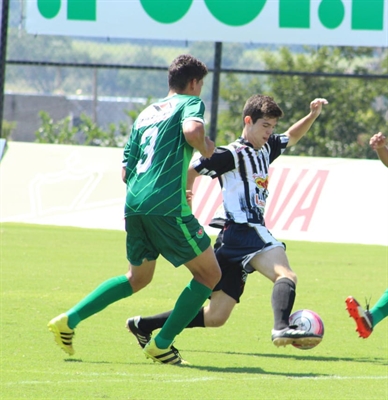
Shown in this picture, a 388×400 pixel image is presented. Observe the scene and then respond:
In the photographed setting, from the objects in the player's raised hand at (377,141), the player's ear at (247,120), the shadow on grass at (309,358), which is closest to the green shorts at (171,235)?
the player's ear at (247,120)

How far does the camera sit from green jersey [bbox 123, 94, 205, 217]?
6090mm

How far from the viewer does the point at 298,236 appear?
13531 mm

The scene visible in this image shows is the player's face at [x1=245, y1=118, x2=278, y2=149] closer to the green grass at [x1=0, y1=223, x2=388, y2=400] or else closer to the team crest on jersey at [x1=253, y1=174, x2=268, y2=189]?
the team crest on jersey at [x1=253, y1=174, x2=268, y2=189]

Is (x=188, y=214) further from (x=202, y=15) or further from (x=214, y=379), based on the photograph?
(x=202, y=15)

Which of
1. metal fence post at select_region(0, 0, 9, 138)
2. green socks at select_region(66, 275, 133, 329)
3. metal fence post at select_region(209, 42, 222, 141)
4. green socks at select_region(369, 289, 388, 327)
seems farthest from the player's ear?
metal fence post at select_region(0, 0, 9, 138)

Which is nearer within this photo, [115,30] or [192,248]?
[192,248]

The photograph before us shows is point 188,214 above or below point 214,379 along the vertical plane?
above

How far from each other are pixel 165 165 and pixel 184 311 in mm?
956

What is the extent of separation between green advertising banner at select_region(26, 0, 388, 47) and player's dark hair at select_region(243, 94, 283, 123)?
9635 millimetres

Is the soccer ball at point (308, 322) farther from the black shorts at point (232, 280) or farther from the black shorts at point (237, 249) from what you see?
the black shorts at point (232, 280)

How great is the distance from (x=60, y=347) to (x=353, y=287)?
14.3 feet

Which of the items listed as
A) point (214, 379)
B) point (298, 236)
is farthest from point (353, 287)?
point (214, 379)

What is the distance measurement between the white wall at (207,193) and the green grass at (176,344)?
67.4 inches

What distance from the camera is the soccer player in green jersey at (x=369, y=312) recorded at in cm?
661
